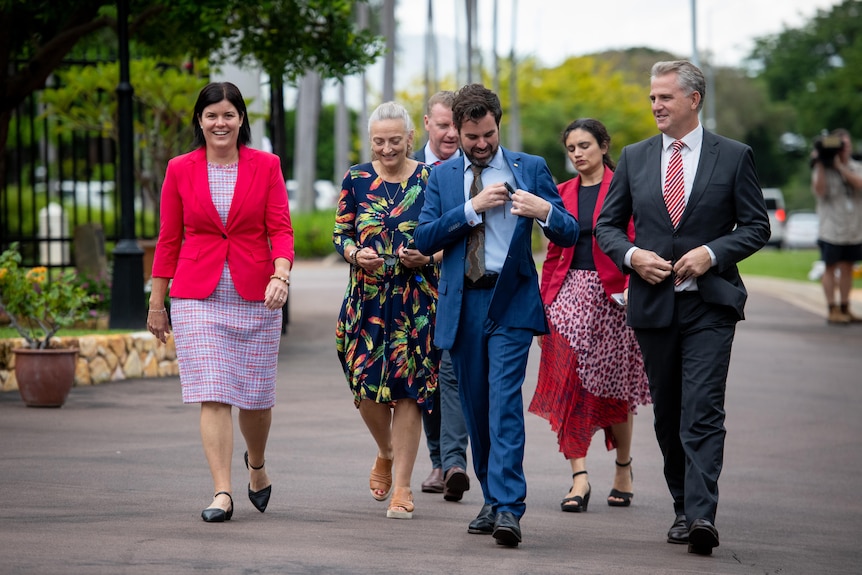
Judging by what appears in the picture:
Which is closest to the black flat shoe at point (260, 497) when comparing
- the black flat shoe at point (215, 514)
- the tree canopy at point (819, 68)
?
the black flat shoe at point (215, 514)

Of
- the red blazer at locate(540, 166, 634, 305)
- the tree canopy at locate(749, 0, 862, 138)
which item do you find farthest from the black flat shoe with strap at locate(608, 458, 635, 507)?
the tree canopy at locate(749, 0, 862, 138)

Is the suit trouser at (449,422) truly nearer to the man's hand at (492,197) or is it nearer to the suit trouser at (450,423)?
the suit trouser at (450,423)

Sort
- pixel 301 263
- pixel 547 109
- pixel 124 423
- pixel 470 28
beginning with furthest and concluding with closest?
pixel 547 109, pixel 470 28, pixel 301 263, pixel 124 423

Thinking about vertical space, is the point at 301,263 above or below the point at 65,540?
below

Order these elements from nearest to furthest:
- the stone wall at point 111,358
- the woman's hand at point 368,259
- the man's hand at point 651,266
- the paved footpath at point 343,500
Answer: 1. the paved footpath at point 343,500
2. the man's hand at point 651,266
3. the woman's hand at point 368,259
4. the stone wall at point 111,358

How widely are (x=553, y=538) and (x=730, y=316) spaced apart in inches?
A: 49.1

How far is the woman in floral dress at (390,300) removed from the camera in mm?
6785

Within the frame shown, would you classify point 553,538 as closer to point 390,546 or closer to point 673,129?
point 390,546

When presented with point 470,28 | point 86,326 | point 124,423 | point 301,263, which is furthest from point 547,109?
point 124,423

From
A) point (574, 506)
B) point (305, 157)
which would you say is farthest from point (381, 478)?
point (305, 157)

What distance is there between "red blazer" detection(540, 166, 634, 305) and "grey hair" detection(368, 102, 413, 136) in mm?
1019

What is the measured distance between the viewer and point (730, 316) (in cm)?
621

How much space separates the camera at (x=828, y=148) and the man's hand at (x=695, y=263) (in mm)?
11582

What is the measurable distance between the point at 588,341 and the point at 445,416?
83 cm
